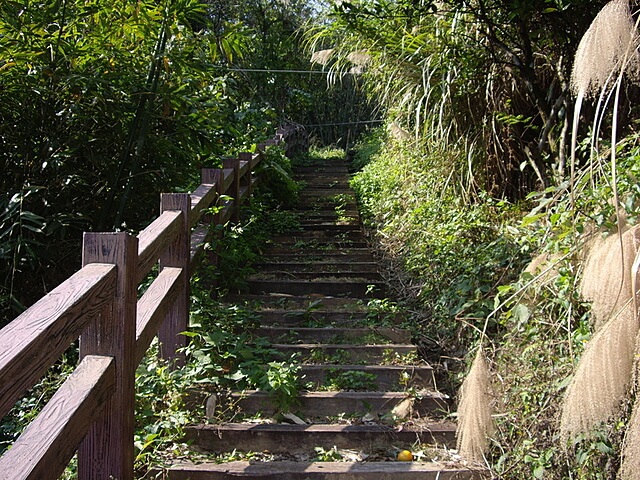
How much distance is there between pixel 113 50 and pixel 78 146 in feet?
2.30

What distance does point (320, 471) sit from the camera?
3033 millimetres

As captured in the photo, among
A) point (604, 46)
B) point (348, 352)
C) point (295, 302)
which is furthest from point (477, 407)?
point (295, 302)

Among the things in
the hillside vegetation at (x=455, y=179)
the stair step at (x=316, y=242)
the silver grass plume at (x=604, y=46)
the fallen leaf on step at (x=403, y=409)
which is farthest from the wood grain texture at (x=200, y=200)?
the silver grass plume at (x=604, y=46)

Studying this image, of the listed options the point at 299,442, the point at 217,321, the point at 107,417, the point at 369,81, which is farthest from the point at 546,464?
the point at 369,81

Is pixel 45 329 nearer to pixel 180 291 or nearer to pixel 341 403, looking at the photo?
pixel 180 291

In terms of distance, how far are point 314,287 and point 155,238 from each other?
2.88 metres

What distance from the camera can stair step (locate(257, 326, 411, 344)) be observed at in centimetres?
461

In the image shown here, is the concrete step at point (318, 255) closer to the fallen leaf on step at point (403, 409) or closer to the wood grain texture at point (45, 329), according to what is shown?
the fallen leaf on step at point (403, 409)

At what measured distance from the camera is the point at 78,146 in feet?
15.0

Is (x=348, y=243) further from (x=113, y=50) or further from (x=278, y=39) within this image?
(x=278, y=39)


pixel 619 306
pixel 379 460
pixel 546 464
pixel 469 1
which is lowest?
pixel 379 460

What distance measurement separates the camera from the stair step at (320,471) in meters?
2.98

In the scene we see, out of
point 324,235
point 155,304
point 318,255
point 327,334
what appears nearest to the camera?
point 155,304

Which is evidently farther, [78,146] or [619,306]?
[78,146]
